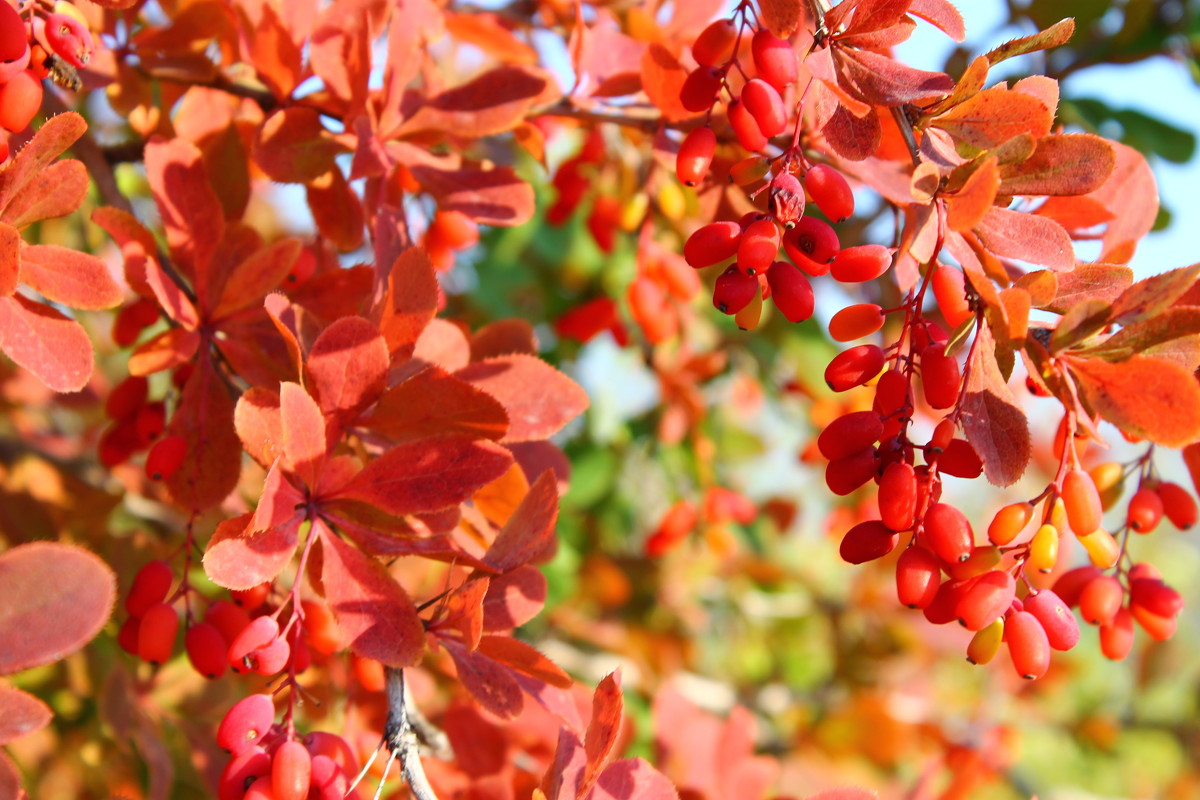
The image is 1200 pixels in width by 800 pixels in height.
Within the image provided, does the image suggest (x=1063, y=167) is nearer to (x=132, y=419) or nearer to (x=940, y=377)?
(x=940, y=377)

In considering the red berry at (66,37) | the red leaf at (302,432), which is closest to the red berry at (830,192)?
the red leaf at (302,432)

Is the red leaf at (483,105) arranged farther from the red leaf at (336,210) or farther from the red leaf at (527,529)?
the red leaf at (527,529)

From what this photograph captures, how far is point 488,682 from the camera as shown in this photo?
840 millimetres

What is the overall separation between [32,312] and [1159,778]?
17.9ft

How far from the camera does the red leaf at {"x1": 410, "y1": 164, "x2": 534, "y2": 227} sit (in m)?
1.09

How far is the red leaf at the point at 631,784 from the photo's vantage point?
2.74ft

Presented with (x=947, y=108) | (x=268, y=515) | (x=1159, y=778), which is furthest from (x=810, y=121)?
(x=1159, y=778)

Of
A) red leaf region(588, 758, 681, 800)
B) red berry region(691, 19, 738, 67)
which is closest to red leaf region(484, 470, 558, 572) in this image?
red leaf region(588, 758, 681, 800)

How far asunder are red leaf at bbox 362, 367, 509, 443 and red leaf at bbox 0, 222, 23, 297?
0.99 ft

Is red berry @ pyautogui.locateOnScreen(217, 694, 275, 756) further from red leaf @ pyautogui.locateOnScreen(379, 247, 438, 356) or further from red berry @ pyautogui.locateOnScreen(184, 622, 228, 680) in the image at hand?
red leaf @ pyautogui.locateOnScreen(379, 247, 438, 356)

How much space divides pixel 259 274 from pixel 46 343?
0.70ft

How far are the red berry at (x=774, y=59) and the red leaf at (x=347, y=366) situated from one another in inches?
15.7

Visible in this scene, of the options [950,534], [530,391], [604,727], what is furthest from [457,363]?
[950,534]

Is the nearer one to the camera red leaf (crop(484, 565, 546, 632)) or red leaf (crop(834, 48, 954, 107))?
red leaf (crop(834, 48, 954, 107))
